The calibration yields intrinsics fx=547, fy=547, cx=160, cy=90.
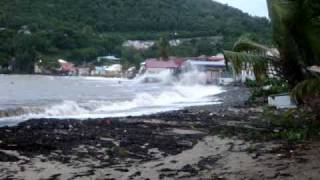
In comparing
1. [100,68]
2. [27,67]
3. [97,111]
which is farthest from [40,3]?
[97,111]

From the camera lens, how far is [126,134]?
1583cm

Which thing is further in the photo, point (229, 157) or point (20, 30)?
point (20, 30)

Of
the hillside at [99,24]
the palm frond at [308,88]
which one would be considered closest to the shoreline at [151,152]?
the palm frond at [308,88]

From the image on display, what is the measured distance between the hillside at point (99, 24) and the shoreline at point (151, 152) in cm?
7126

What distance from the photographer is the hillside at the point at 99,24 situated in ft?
306

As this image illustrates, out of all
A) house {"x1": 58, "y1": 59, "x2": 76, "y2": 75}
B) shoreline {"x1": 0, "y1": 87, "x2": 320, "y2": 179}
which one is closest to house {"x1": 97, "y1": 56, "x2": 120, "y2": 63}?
house {"x1": 58, "y1": 59, "x2": 76, "y2": 75}

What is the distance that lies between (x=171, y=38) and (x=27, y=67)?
131ft

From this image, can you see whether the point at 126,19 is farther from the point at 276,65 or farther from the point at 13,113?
the point at 276,65

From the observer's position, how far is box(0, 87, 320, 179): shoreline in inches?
380

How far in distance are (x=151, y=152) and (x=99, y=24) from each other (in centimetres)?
10936

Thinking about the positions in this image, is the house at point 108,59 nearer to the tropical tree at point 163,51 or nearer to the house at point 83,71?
the house at point 83,71

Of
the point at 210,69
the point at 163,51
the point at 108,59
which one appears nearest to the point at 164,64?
the point at 163,51

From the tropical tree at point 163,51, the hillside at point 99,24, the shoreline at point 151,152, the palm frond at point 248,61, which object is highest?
the hillside at point 99,24

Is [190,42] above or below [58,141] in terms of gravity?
above
